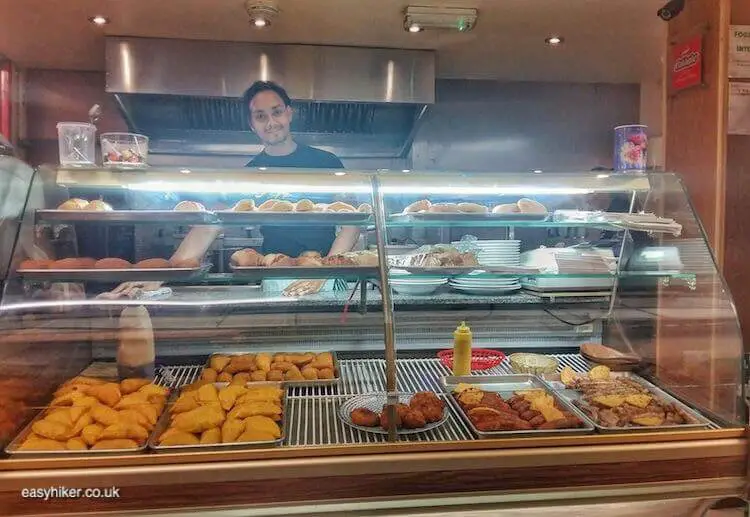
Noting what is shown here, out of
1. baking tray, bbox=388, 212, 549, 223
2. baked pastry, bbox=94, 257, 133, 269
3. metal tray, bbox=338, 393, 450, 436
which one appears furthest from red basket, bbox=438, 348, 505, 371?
baked pastry, bbox=94, 257, 133, 269

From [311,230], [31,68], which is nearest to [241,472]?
[311,230]

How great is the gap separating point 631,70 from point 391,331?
4.60 metres

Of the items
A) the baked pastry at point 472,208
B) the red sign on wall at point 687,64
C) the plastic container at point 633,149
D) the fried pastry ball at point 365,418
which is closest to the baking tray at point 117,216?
the fried pastry ball at point 365,418

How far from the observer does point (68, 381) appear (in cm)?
215

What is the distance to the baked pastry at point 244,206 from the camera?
2.12 meters

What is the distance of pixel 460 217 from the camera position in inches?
87.8

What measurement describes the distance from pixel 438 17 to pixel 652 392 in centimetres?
286

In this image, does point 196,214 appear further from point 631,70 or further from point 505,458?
point 631,70

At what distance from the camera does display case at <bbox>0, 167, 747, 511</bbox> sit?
5.50ft

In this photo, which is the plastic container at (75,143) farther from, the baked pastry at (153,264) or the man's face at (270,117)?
the man's face at (270,117)

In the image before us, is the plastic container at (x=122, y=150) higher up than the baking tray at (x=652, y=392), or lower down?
higher up

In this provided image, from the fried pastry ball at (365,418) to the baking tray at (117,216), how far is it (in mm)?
943

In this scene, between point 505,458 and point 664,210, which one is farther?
point 664,210

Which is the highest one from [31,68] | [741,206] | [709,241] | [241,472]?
[31,68]
